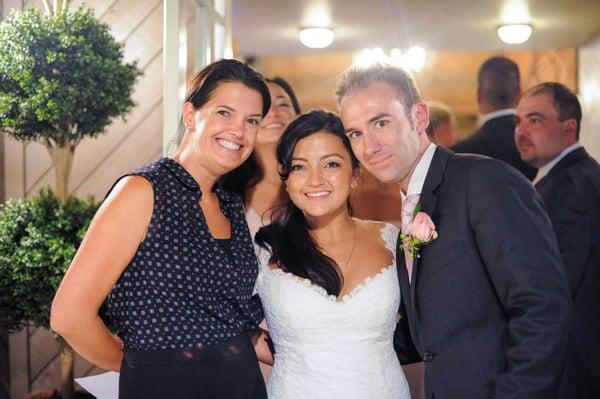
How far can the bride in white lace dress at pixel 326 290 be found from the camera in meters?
2.22

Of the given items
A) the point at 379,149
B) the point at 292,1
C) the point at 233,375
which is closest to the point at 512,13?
the point at 292,1

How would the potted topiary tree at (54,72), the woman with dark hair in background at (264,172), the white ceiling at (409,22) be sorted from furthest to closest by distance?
the white ceiling at (409,22) < the woman with dark hair in background at (264,172) < the potted topiary tree at (54,72)

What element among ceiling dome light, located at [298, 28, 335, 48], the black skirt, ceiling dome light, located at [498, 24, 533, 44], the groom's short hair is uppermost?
ceiling dome light, located at [498, 24, 533, 44]

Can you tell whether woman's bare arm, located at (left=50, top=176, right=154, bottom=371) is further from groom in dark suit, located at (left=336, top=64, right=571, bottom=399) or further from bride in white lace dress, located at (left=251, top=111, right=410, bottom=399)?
groom in dark suit, located at (left=336, top=64, right=571, bottom=399)

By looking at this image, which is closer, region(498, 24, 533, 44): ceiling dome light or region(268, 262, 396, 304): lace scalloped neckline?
region(268, 262, 396, 304): lace scalloped neckline

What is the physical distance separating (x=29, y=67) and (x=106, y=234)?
1268mm

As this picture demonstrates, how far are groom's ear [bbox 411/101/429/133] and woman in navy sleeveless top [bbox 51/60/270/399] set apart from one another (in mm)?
457

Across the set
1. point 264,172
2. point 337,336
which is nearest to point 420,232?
point 337,336

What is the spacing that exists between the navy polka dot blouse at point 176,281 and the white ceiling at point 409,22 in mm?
4308

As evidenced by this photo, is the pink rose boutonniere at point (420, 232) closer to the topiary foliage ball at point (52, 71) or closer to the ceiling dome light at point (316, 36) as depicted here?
the topiary foliage ball at point (52, 71)

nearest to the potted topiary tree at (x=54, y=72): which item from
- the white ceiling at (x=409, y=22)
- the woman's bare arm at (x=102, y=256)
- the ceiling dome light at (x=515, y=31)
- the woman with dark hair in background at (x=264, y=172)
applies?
the woman with dark hair in background at (x=264, y=172)

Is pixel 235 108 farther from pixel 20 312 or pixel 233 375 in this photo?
pixel 20 312

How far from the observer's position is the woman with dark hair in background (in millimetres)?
2949

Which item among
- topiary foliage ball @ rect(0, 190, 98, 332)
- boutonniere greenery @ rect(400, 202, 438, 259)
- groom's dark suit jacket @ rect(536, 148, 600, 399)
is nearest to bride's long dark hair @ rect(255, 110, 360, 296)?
boutonniere greenery @ rect(400, 202, 438, 259)
